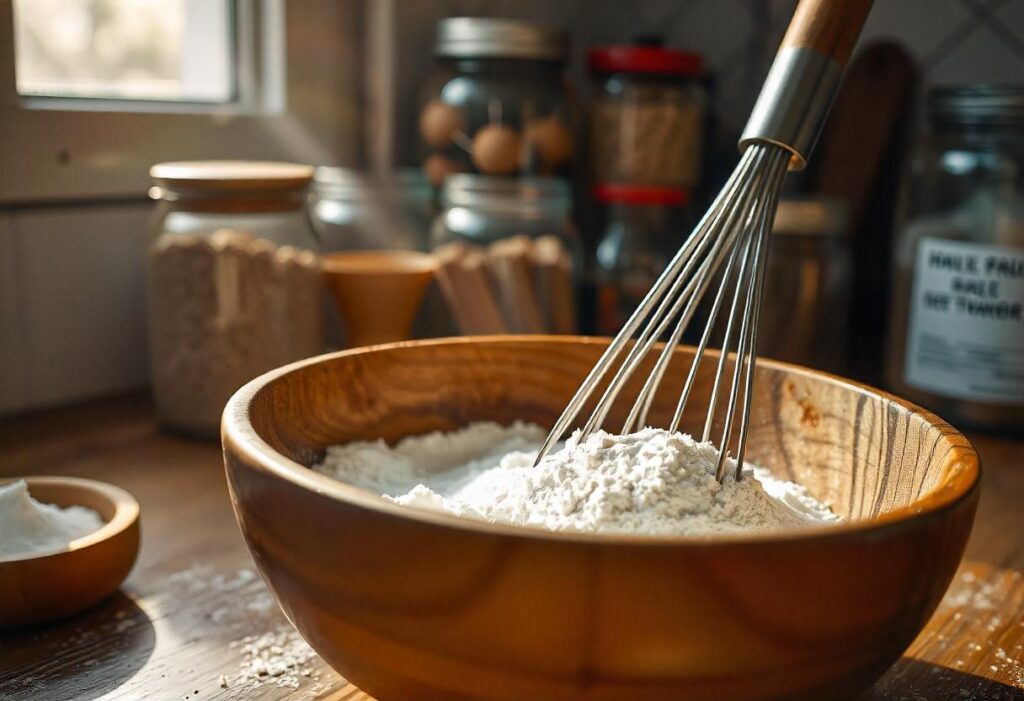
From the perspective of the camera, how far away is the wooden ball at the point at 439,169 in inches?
31.8

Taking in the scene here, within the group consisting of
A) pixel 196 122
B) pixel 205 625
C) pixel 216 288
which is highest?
pixel 196 122

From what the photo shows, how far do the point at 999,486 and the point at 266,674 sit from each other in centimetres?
46

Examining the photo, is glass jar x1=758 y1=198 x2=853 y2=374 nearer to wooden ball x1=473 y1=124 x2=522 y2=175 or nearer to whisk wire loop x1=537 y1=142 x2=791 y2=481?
wooden ball x1=473 y1=124 x2=522 y2=175

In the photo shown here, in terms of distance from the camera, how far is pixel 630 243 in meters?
0.83

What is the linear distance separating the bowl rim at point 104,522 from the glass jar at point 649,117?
52cm

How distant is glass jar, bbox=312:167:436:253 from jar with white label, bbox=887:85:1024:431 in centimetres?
38

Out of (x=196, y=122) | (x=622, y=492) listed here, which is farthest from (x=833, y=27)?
(x=196, y=122)

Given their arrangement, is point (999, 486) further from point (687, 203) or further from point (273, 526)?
point (273, 526)

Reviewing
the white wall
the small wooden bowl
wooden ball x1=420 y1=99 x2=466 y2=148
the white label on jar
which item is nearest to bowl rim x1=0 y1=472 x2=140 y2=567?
the small wooden bowl

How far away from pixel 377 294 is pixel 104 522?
287 millimetres

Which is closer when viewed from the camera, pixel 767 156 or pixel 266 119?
pixel 767 156

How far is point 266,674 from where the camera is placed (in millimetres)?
358

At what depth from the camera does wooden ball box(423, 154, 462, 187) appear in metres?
0.81

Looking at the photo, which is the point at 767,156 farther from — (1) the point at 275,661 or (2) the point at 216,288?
(2) the point at 216,288
